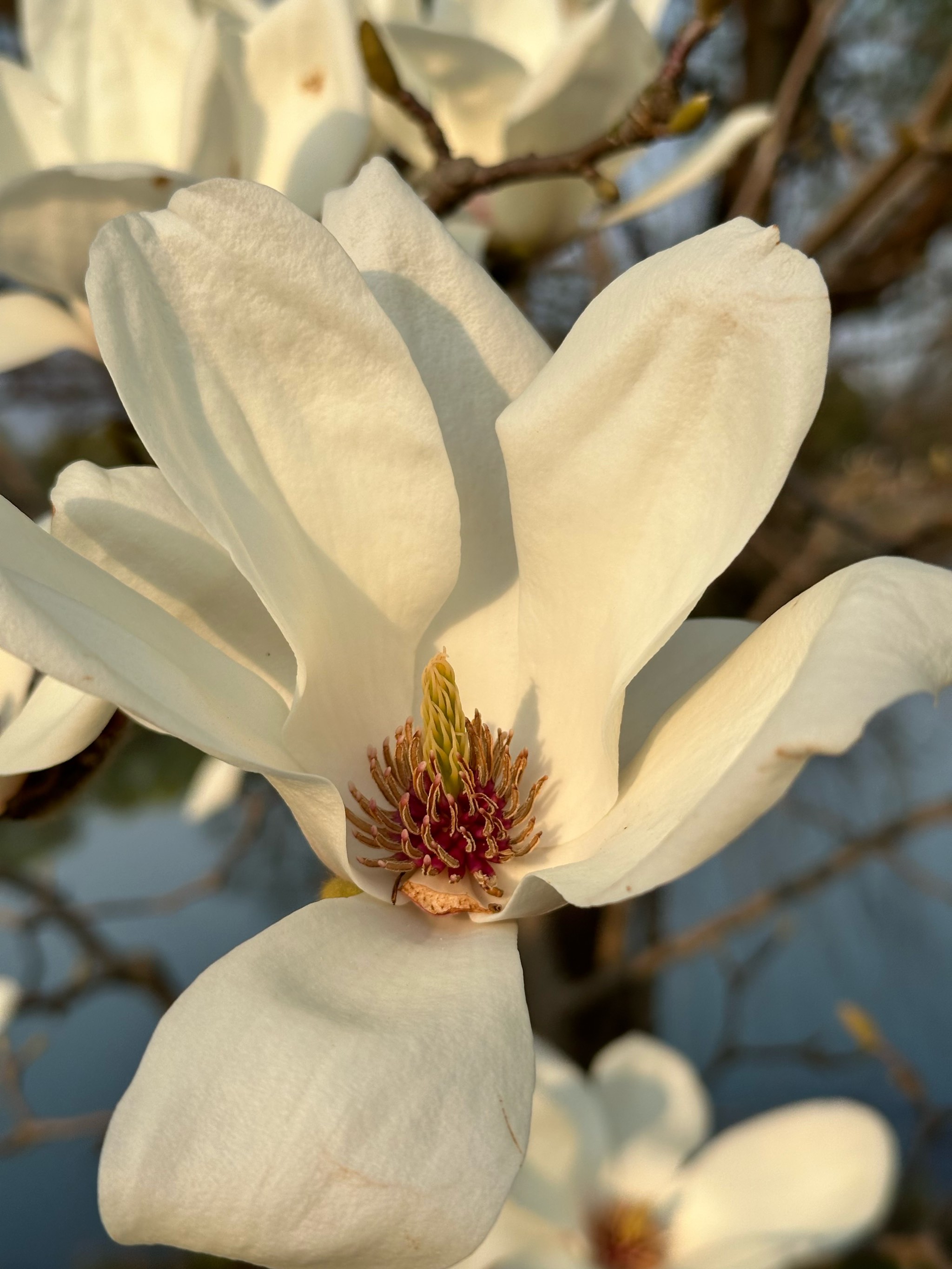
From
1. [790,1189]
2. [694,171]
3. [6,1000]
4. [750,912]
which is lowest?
[790,1189]

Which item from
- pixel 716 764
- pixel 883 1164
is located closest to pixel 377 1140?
pixel 716 764

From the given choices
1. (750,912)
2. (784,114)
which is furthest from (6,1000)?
(784,114)

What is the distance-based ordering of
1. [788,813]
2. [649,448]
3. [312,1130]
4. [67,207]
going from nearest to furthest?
[312,1130]
[649,448]
[67,207]
[788,813]

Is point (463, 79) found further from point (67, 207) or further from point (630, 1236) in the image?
point (630, 1236)

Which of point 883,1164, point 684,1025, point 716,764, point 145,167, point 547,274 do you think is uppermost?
point 145,167

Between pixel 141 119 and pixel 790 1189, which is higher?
pixel 141 119

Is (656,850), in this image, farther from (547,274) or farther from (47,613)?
(547,274)

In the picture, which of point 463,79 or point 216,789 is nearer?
point 463,79

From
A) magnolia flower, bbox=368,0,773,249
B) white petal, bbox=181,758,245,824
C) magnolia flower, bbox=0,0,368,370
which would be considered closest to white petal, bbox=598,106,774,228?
magnolia flower, bbox=368,0,773,249
